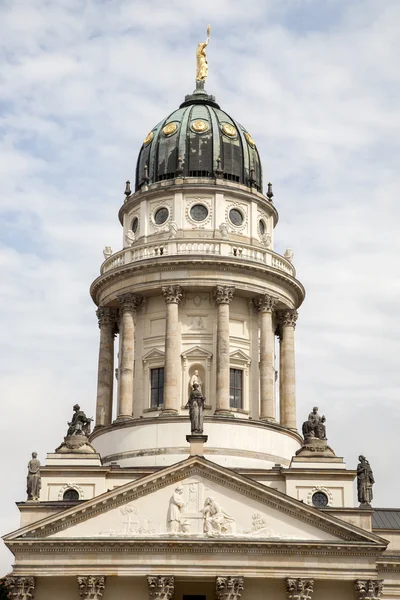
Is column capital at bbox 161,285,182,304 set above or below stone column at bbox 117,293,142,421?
above

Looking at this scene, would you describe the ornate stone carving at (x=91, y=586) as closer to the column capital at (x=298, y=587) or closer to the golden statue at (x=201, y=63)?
the column capital at (x=298, y=587)

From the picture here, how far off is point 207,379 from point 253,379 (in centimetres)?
273

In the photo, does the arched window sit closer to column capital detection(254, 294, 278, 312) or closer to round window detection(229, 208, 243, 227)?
column capital detection(254, 294, 278, 312)

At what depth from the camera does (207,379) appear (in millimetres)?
61688

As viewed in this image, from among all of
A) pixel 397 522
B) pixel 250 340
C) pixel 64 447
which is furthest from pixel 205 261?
pixel 397 522

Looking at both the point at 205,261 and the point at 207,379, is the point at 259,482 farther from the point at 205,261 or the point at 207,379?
the point at 205,261

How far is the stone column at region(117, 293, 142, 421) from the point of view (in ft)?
202

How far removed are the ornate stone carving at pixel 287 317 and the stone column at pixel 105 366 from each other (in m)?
9.73

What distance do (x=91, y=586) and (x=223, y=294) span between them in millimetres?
18658

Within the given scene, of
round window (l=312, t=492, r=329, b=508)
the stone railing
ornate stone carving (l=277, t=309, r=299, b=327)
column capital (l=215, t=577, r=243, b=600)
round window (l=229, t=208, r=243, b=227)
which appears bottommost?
column capital (l=215, t=577, r=243, b=600)

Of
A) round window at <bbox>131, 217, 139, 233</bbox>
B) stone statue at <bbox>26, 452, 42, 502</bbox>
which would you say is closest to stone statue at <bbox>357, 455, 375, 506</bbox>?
stone statue at <bbox>26, 452, 42, 502</bbox>

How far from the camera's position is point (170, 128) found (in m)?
67.6

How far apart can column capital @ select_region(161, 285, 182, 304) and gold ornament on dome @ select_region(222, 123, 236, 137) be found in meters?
11.0

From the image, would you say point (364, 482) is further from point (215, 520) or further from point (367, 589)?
point (215, 520)
